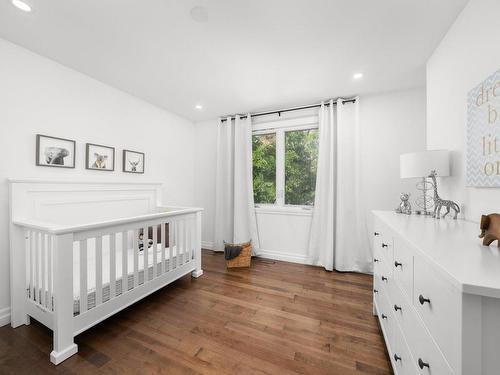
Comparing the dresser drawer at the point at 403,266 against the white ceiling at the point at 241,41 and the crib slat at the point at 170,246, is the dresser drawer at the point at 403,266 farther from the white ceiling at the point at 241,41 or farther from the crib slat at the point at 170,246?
the crib slat at the point at 170,246

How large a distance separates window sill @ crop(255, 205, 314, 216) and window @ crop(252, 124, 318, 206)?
64 mm

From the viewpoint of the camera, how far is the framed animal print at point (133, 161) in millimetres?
2740

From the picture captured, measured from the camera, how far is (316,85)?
2.53 metres

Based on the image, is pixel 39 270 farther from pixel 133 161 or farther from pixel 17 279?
pixel 133 161

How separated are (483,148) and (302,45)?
1.46m

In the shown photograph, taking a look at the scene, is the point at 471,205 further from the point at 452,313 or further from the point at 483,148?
the point at 452,313

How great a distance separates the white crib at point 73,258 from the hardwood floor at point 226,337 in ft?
0.47

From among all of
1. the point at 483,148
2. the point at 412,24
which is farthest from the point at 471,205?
the point at 412,24

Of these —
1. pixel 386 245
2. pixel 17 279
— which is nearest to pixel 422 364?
pixel 386 245

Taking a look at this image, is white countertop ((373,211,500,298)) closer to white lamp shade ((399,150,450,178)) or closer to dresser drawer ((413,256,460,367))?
dresser drawer ((413,256,460,367))

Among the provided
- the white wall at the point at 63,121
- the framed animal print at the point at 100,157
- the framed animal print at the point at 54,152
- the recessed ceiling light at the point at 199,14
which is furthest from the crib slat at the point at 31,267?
the recessed ceiling light at the point at 199,14

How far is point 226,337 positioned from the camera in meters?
1.59

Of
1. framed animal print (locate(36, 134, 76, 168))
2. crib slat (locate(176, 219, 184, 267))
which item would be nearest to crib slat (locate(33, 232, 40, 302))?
framed animal print (locate(36, 134, 76, 168))

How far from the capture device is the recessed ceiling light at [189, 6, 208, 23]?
57.2 inches
